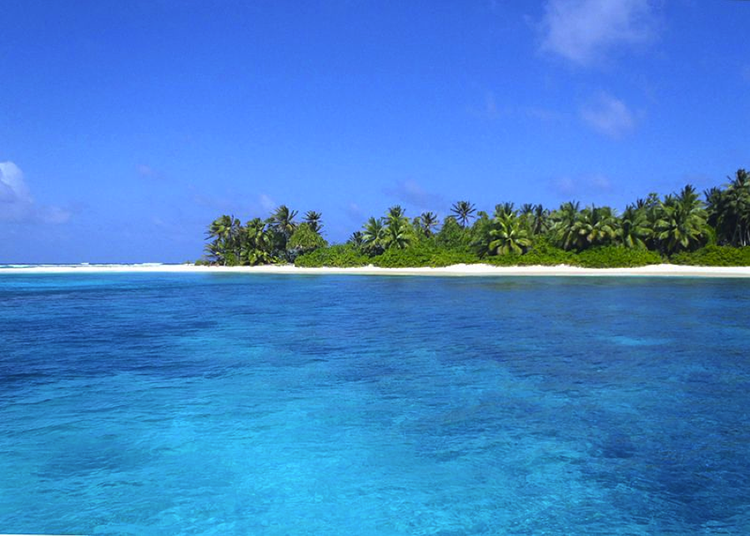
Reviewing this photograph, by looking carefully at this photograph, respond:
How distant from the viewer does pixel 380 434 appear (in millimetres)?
7496

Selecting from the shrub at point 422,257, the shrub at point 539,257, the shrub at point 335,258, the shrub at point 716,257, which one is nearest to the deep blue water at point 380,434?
the shrub at point 716,257

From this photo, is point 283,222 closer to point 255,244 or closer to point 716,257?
point 255,244

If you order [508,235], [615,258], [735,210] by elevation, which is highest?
[735,210]

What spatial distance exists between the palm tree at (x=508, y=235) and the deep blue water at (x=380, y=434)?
50.4m

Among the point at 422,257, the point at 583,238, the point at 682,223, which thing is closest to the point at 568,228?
the point at 583,238

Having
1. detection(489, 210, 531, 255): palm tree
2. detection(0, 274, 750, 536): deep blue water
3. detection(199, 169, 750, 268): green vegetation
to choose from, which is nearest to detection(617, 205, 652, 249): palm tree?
detection(199, 169, 750, 268): green vegetation

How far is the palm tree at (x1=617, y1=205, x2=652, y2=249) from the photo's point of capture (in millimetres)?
62406

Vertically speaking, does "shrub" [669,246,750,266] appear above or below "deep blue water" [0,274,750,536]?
above

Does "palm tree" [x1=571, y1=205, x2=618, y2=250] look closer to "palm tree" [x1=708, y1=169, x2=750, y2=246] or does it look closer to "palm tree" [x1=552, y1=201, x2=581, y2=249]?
"palm tree" [x1=552, y1=201, x2=581, y2=249]

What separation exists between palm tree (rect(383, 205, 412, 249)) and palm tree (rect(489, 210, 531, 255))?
13.5 metres

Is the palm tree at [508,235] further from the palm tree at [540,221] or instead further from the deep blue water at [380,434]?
the deep blue water at [380,434]

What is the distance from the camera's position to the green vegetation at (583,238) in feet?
198

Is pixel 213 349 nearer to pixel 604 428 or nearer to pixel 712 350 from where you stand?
pixel 604 428

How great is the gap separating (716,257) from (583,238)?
14036mm
